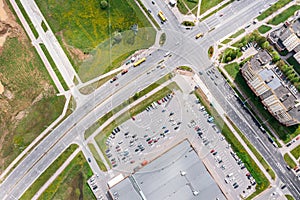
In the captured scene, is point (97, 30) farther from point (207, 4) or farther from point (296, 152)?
point (296, 152)

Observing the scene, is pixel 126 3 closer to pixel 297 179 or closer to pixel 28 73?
pixel 28 73

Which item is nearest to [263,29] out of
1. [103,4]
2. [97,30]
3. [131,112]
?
[131,112]

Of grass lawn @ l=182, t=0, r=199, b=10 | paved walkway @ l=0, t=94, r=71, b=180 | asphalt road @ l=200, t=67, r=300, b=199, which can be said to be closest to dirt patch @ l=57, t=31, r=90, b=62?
paved walkway @ l=0, t=94, r=71, b=180

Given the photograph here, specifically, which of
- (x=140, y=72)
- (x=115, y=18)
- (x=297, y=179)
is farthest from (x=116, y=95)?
(x=297, y=179)

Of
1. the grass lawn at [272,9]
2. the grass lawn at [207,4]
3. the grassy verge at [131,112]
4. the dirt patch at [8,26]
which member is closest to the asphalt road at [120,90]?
the grass lawn at [272,9]

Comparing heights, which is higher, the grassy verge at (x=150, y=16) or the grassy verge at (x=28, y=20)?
the grassy verge at (x=28, y=20)

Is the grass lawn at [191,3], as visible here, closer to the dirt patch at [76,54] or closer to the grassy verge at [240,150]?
the grassy verge at [240,150]
